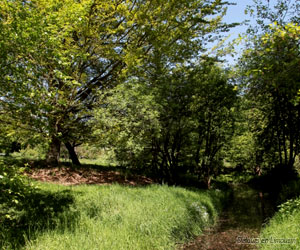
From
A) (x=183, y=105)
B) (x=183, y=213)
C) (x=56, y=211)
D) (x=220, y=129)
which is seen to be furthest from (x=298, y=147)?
(x=56, y=211)

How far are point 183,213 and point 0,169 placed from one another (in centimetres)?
550

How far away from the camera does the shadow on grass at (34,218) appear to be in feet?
13.6

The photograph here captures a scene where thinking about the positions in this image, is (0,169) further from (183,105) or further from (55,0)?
(183,105)

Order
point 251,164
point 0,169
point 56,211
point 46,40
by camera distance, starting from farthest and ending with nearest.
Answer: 1. point 251,164
2. point 56,211
3. point 46,40
4. point 0,169

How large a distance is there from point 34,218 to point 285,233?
6.31 m

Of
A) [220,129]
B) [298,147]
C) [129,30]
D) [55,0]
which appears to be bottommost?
[298,147]

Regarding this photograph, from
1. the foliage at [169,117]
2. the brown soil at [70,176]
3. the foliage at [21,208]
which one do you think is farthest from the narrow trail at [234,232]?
the brown soil at [70,176]

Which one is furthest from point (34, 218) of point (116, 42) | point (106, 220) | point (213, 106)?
point (213, 106)

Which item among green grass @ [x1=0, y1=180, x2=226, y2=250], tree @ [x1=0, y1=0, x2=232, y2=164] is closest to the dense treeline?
tree @ [x1=0, y1=0, x2=232, y2=164]

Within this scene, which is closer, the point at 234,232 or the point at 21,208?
the point at 21,208

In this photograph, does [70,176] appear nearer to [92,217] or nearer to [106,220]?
[92,217]

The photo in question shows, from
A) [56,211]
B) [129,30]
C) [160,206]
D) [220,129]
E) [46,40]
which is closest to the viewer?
[46,40]

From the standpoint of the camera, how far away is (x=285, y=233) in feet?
17.0

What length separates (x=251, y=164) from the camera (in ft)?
80.1
